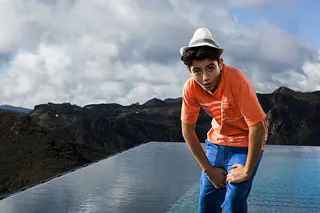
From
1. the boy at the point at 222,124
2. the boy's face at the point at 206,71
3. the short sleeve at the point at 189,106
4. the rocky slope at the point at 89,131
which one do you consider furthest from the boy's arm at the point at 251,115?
the rocky slope at the point at 89,131

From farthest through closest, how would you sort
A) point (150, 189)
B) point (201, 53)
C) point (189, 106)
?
1. point (150, 189)
2. point (189, 106)
3. point (201, 53)

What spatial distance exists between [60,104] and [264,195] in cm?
5455

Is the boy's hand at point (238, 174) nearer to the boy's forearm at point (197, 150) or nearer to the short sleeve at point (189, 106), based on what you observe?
the boy's forearm at point (197, 150)

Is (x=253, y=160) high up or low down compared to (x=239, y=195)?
up

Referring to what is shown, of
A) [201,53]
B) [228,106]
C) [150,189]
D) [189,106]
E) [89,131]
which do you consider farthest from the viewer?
[89,131]

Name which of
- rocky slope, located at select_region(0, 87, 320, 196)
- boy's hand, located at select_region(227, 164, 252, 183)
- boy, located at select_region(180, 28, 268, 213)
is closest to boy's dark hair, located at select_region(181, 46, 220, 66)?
boy, located at select_region(180, 28, 268, 213)

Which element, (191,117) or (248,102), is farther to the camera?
(191,117)

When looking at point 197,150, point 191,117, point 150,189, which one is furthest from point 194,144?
point 150,189

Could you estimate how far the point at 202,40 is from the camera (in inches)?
81.1

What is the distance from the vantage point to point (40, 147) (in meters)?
12.6

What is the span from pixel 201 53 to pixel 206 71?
0.08 meters

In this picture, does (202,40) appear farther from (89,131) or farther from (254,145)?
(89,131)

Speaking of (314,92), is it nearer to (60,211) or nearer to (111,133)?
(111,133)

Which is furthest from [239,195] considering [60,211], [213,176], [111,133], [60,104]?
[60,104]
